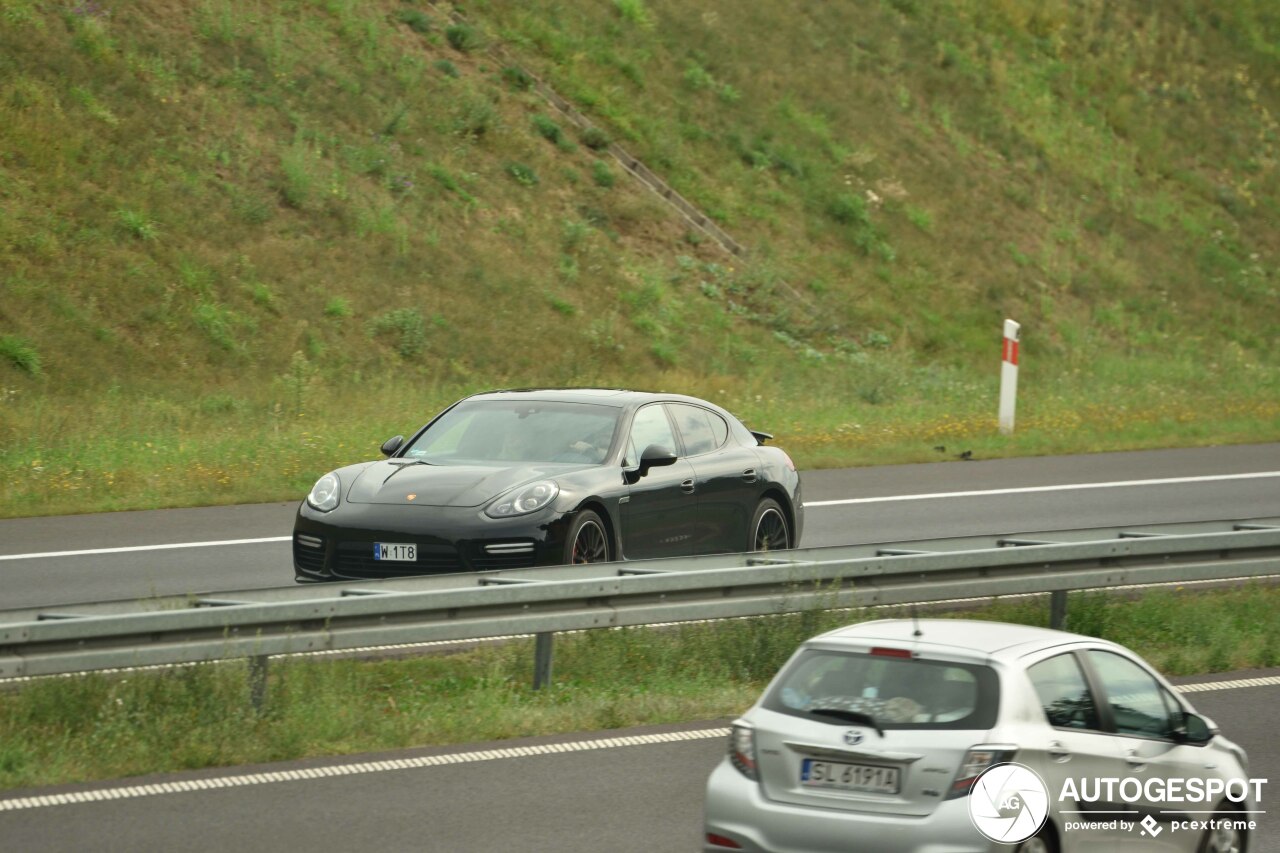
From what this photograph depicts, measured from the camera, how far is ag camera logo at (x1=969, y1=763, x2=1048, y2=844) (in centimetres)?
574

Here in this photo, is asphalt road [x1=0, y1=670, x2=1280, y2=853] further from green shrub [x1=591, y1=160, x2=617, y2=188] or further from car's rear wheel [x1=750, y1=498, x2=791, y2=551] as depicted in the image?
green shrub [x1=591, y1=160, x2=617, y2=188]

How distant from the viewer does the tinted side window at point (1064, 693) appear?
622 centimetres

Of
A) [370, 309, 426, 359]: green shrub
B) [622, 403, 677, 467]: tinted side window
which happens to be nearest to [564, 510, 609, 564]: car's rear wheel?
[622, 403, 677, 467]: tinted side window

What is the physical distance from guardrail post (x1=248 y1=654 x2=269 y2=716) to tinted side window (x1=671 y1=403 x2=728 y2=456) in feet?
16.6

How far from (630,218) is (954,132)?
11.8 metres

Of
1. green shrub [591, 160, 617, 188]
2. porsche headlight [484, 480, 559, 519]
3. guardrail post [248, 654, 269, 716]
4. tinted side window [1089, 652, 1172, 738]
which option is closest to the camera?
tinted side window [1089, 652, 1172, 738]

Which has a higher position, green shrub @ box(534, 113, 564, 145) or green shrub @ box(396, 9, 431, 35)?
green shrub @ box(396, 9, 431, 35)

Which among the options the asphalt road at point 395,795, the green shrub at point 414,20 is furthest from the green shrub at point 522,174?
the asphalt road at point 395,795

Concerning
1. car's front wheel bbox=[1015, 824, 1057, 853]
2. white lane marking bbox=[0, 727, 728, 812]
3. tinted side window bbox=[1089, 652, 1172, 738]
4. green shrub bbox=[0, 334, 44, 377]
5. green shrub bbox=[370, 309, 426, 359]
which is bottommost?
white lane marking bbox=[0, 727, 728, 812]

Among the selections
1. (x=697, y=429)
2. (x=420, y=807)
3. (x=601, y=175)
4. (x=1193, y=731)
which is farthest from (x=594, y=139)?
(x=1193, y=731)

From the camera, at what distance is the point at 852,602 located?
10156mm

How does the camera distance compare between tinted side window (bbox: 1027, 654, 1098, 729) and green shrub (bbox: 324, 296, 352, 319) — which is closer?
tinted side window (bbox: 1027, 654, 1098, 729)

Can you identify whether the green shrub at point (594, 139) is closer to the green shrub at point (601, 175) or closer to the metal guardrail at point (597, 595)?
the green shrub at point (601, 175)

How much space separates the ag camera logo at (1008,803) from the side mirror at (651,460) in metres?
6.25
